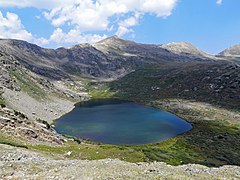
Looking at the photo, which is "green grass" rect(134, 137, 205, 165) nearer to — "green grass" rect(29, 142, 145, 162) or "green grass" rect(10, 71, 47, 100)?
"green grass" rect(29, 142, 145, 162)

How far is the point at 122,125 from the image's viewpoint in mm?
150375

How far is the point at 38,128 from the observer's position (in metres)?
92.3

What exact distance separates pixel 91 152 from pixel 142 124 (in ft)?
243

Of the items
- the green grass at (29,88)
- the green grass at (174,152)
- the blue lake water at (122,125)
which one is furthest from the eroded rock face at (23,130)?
the green grass at (29,88)

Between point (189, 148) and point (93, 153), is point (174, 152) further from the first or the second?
point (93, 153)

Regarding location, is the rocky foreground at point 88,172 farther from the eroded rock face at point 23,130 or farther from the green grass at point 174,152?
the green grass at point 174,152

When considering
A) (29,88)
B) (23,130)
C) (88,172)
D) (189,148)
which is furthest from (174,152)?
(29,88)

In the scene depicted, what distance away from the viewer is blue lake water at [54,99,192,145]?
126m

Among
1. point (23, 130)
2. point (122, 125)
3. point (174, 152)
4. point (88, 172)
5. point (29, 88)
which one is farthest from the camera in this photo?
point (29, 88)

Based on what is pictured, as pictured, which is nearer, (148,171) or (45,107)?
(148,171)

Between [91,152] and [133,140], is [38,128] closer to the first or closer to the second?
[91,152]

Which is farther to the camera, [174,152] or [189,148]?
[189,148]

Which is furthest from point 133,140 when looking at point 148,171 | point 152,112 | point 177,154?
point 148,171

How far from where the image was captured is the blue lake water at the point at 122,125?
12647 centimetres
